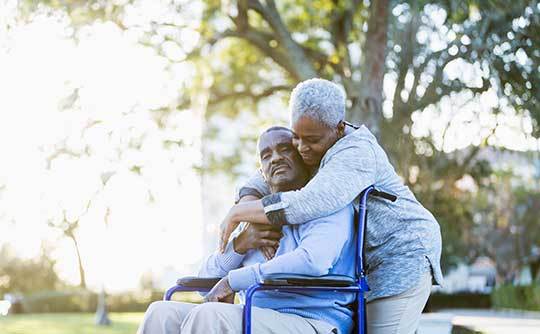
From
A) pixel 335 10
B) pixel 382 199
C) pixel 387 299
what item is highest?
pixel 335 10

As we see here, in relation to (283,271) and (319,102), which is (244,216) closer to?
(283,271)

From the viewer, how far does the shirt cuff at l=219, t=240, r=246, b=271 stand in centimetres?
325

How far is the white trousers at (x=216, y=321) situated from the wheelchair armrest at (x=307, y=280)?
0.11 meters

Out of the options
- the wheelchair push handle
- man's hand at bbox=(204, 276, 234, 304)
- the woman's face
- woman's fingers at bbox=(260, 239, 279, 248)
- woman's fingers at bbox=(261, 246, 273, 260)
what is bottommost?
man's hand at bbox=(204, 276, 234, 304)

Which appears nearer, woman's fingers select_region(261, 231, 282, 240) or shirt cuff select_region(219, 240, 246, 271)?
woman's fingers select_region(261, 231, 282, 240)

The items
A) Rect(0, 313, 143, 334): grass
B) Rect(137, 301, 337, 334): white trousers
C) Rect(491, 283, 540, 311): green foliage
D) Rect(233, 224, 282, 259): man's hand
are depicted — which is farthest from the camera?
Rect(491, 283, 540, 311): green foliage

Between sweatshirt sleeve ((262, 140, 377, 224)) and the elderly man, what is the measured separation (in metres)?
0.06

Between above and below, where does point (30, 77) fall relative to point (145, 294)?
above

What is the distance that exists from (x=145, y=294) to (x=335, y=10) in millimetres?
28326

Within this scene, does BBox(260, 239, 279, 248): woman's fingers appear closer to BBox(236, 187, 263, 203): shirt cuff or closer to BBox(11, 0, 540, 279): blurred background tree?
BBox(236, 187, 263, 203): shirt cuff

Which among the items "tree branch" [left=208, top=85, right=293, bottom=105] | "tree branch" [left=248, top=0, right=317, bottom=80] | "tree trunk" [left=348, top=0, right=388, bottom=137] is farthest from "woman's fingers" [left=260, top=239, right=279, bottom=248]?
"tree branch" [left=208, top=85, right=293, bottom=105]

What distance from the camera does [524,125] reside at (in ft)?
32.4

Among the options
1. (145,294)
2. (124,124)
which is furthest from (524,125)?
(145,294)

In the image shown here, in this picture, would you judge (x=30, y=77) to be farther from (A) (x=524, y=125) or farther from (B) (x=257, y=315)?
(B) (x=257, y=315)
